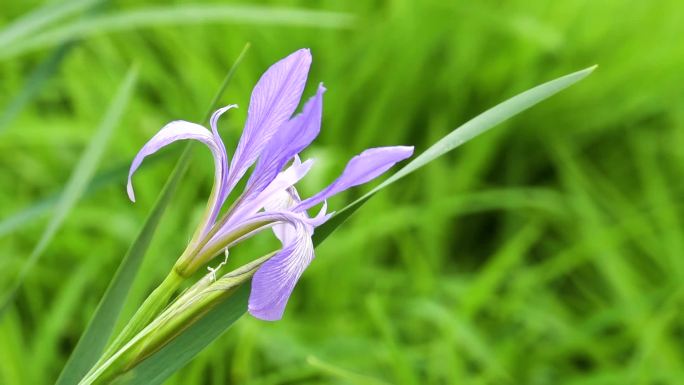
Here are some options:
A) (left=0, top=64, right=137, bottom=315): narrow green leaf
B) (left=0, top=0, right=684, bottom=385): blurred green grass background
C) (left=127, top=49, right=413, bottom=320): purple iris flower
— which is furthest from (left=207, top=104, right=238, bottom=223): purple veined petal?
(left=0, top=0, right=684, bottom=385): blurred green grass background

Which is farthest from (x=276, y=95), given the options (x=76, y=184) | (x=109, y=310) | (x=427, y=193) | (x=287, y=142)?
(x=427, y=193)

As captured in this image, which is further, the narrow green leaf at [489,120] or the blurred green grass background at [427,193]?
the blurred green grass background at [427,193]

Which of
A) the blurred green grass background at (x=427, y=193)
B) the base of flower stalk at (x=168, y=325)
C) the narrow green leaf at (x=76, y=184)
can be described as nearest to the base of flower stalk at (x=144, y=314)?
the base of flower stalk at (x=168, y=325)

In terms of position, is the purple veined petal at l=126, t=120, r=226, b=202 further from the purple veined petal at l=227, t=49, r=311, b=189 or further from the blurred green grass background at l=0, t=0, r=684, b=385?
the blurred green grass background at l=0, t=0, r=684, b=385

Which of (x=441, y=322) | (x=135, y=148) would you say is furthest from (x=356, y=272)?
(x=135, y=148)

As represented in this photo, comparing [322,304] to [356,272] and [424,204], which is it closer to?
[356,272]

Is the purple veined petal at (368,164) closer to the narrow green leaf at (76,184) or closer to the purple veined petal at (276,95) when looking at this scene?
the purple veined petal at (276,95)
